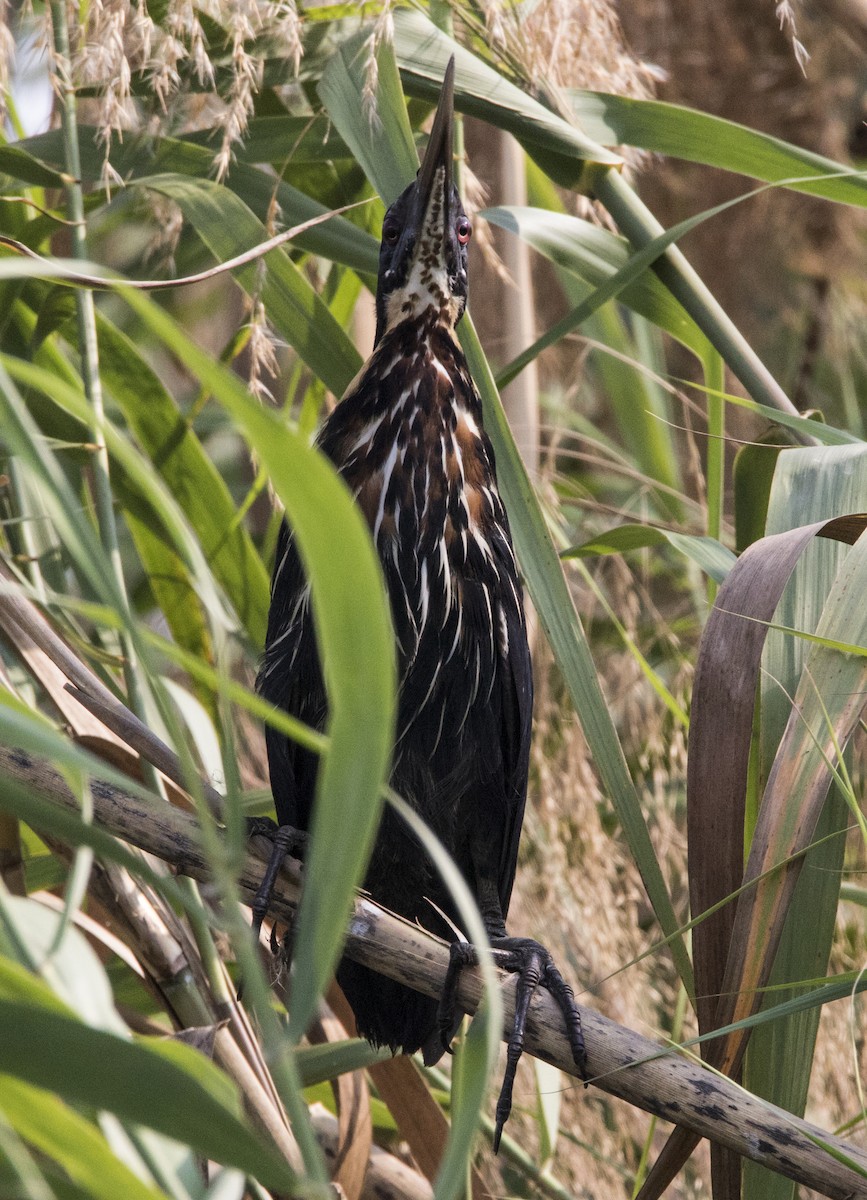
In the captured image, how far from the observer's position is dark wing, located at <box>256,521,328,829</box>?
4.80ft

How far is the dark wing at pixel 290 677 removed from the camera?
1464 millimetres

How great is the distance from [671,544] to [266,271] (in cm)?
54

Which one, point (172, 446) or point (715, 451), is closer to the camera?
point (715, 451)

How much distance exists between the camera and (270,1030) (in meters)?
0.52

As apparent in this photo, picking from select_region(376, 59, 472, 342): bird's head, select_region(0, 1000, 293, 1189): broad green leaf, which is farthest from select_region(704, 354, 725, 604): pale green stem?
select_region(0, 1000, 293, 1189): broad green leaf

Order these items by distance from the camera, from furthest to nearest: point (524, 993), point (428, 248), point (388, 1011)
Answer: point (428, 248) → point (388, 1011) → point (524, 993)

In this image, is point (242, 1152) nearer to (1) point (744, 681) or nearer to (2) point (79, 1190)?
(2) point (79, 1190)

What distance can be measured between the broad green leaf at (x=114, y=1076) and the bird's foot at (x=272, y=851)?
63 cm

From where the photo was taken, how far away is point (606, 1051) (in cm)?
98

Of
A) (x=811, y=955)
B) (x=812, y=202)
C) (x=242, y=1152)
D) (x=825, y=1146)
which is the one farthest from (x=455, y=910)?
(x=812, y=202)

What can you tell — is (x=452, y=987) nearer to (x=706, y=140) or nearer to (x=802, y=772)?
(x=802, y=772)

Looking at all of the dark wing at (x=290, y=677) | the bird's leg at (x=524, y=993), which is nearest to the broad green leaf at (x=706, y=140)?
the dark wing at (x=290, y=677)

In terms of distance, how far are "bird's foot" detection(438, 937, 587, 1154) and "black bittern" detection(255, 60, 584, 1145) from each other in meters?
0.16

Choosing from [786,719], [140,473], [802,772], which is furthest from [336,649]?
[786,719]
